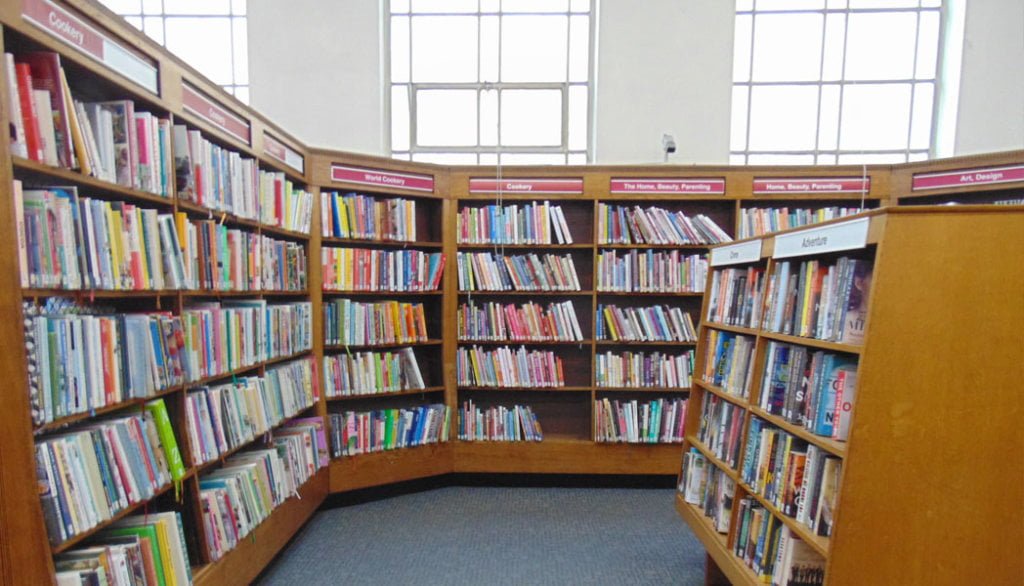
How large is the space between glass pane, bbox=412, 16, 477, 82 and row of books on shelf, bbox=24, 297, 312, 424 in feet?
9.93

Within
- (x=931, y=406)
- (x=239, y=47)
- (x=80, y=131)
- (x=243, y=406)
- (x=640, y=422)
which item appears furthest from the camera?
(x=239, y=47)

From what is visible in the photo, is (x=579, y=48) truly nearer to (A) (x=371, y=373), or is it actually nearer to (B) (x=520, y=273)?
(B) (x=520, y=273)

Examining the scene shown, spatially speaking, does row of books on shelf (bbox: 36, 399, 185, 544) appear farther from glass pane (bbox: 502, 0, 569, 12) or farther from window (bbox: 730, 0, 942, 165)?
window (bbox: 730, 0, 942, 165)

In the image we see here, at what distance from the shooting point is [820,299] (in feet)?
4.57

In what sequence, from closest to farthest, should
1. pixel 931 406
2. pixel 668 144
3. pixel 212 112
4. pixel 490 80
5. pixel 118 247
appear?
pixel 931 406, pixel 118 247, pixel 212 112, pixel 668 144, pixel 490 80

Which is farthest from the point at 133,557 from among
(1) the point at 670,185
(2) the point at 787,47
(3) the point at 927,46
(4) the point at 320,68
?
(3) the point at 927,46

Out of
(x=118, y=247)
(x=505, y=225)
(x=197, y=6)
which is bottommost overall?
(x=118, y=247)

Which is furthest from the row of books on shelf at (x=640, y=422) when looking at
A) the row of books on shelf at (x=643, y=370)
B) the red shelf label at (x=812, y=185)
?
the red shelf label at (x=812, y=185)

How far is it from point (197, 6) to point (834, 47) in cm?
590

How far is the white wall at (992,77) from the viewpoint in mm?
3805

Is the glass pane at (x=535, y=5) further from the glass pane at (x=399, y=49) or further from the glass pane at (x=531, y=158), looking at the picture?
the glass pane at (x=531, y=158)

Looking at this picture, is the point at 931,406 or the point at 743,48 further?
the point at 743,48

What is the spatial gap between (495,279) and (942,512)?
2.50 metres

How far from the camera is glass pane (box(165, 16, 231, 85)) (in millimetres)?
4125
